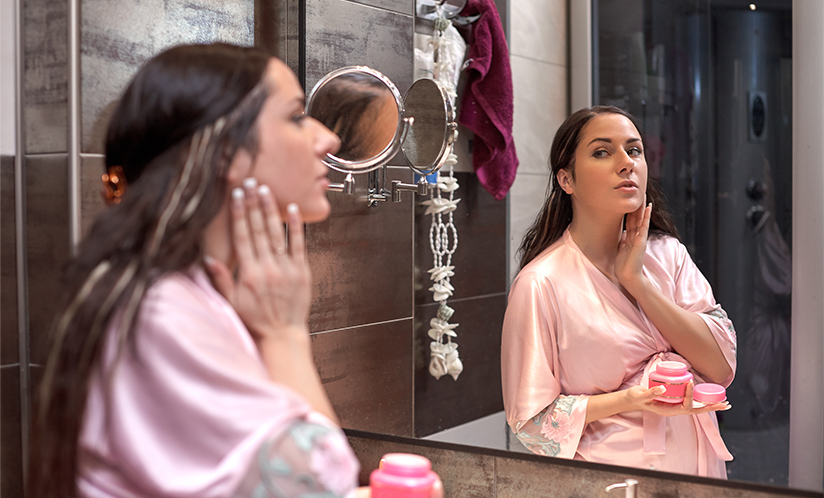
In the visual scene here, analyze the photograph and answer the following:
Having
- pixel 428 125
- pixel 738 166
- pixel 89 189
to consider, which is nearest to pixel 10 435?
pixel 89 189

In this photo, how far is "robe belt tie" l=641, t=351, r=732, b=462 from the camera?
1.17 m

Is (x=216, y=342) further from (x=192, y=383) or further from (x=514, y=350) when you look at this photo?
(x=514, y=350)

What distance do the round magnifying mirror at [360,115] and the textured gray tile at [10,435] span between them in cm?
67

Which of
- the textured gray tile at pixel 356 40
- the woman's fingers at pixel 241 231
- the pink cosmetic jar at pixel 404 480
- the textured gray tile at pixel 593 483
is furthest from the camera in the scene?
the textured gray tile at pixel 356 40

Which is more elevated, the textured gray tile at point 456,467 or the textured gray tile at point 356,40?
the textured gray tile at point 356,40

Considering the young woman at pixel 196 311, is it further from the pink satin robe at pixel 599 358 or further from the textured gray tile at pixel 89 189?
the pink satin robe at pixel 599 358

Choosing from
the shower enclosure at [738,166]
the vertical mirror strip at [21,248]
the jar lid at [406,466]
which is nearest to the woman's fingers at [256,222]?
the jar lid at [406,466]

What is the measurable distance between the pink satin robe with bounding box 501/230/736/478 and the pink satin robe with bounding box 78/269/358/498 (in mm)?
655

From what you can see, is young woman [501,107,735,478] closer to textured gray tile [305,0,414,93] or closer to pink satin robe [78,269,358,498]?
textured gray tile [305,0,414,93]

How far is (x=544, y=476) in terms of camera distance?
4.06 ft

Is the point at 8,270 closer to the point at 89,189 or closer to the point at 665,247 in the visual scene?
the point at 89,189

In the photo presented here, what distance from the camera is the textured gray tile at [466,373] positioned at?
1327 millimetres

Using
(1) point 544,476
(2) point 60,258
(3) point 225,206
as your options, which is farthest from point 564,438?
(2) point 60,258

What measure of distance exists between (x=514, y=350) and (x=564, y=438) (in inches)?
7.0
